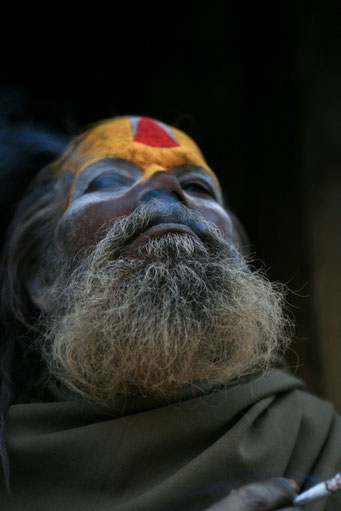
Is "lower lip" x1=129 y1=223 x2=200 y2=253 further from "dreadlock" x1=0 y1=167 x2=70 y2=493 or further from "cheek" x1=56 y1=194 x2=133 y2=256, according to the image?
"dreadlock" x1=0 y1=167 x2=70 y2=493

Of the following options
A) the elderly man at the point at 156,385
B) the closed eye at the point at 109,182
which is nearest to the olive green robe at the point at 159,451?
the elderly man at the point at 156,385

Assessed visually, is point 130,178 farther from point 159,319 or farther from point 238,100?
point 238,100

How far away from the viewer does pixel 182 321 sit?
1187 millimetres

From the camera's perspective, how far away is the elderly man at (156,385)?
1163 mm

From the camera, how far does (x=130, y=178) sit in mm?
1556

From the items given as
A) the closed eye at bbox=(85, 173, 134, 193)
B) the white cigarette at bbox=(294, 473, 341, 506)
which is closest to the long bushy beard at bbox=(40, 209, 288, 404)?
the closed eye at bbox=(85, 173, 134, 193)

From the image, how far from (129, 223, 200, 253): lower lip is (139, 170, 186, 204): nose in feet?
0.46

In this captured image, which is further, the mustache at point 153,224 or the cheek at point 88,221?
the cheek at point 88,221

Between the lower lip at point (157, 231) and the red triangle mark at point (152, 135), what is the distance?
0.50m

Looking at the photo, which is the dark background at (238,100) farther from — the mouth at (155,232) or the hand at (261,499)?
the hand at (261,499)

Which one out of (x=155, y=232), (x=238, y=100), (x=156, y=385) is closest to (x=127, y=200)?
(x=155, y=232)

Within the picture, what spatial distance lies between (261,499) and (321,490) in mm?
122

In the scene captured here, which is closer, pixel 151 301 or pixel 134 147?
pixel 151 301

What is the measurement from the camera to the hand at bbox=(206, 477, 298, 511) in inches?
36.2
